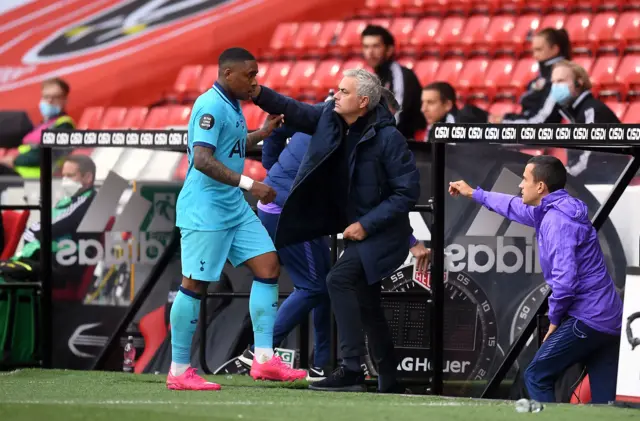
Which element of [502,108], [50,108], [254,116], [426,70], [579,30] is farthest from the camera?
[254,116]

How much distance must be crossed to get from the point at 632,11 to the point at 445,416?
10.2m

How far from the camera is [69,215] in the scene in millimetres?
8797

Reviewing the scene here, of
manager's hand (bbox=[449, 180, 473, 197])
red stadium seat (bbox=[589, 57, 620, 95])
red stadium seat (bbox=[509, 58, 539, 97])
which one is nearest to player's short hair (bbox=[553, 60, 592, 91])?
manager's hand (bbox=[449, 180, 473, 197])

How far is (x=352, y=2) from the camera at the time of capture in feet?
59.3

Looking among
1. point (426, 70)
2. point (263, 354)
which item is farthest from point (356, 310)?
point (426, 70)

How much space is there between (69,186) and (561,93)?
3380 millimetres

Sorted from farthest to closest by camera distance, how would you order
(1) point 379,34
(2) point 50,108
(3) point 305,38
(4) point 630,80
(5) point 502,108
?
1. (3) point 305,38
2. (5) point 502,108
3. (4) point 630,80
4. (2) point 50,108
5. (1) point 379,34

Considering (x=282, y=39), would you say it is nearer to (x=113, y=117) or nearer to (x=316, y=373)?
(x=113, y=117)

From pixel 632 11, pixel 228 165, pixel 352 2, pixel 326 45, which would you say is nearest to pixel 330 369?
pixel 228 165

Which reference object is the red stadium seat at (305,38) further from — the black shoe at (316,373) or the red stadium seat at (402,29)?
the black shoe at (316,373)

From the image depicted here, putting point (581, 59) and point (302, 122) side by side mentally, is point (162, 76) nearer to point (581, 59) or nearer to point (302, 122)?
point (581, 59)

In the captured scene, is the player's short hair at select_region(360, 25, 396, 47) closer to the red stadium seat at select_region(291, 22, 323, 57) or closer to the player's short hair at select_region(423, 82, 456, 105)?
the player's short hair at select_region(423, 82, 456, 105)

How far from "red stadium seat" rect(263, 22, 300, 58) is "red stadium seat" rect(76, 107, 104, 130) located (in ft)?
7.75

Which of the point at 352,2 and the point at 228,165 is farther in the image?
the point at 352,2
